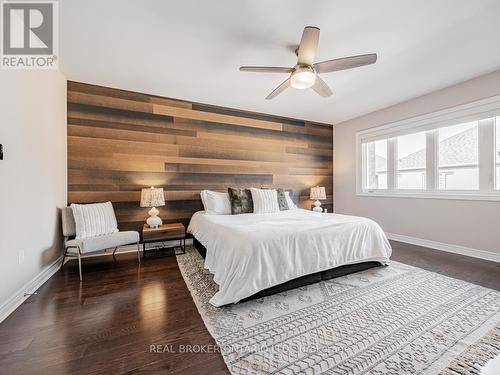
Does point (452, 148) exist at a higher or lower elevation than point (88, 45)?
lower

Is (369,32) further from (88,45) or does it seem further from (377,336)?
(88,45)

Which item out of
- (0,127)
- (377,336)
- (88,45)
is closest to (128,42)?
(88,45)

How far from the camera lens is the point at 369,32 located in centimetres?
A: 212

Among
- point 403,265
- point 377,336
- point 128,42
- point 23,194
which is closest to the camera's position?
point 377,336

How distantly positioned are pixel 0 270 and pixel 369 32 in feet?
13.0

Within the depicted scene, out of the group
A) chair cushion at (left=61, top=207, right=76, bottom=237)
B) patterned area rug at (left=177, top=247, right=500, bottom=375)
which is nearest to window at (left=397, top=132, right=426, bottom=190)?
patterned area rug at (left=177, top=247, right=500, bottom=375)

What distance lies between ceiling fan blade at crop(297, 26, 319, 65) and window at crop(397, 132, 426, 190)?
3012 mm

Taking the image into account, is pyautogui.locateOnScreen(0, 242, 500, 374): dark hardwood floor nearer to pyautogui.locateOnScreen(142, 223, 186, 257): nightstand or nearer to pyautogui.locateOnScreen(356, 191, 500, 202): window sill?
pyautogui.locateOnScreen(142, 223, 186, 257): nightstand

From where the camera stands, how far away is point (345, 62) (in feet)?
6.83

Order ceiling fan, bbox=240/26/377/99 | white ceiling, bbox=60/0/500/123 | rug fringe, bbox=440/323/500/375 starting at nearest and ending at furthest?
rug fringe, bbox=440/323/500/375 → white ceiling, bbox=60/0/500/123 → ceiling fan, bbox=240/26/377/99

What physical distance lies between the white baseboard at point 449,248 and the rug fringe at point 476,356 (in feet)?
6.96

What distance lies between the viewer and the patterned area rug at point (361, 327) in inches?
50.1

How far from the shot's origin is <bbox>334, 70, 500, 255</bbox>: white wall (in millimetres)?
2984

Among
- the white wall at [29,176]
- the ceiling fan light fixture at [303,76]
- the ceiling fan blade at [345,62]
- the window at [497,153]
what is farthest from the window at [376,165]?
the white wall at [29,176]
